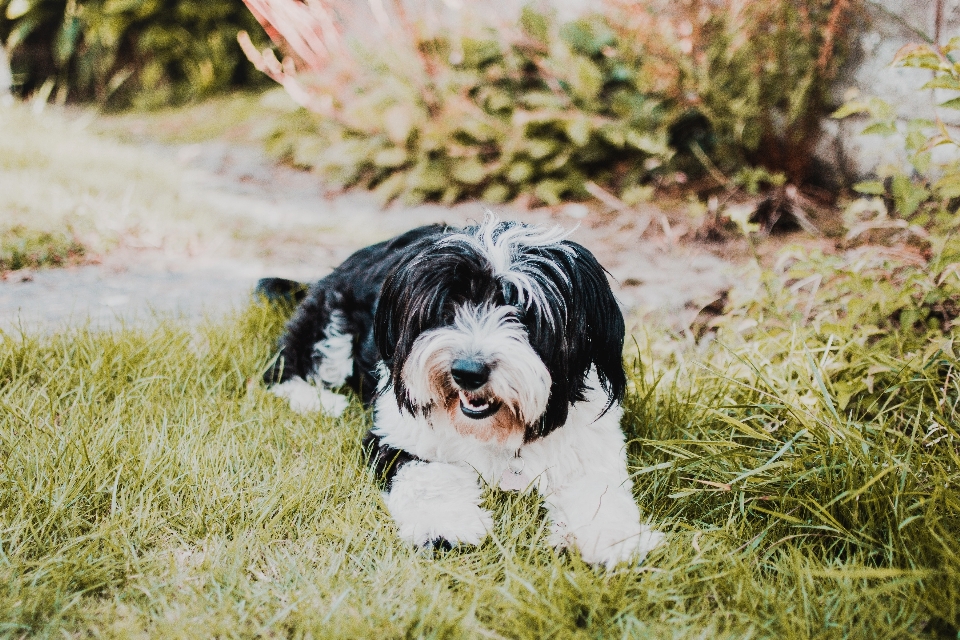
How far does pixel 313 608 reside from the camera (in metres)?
1.88

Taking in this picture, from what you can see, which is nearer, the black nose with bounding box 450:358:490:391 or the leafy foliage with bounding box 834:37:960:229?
the black nose with bounding box 450:358:490:391

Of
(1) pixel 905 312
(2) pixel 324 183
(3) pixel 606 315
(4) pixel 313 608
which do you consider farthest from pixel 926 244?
(2) pixel 324 183

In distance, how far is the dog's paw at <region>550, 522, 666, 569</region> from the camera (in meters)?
2.09

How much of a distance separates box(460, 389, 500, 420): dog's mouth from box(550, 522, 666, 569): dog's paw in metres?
0.44

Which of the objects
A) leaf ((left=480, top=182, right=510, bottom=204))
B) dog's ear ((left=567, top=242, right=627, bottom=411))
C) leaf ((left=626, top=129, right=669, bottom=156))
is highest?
leaf ((left=626, top=129, right=669, bottom=156))

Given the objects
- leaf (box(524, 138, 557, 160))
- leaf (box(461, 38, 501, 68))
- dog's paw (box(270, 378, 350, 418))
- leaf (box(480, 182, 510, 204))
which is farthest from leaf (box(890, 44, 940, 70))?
leaf (box(461, 38, 501, 68))

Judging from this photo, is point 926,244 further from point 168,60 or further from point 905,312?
point 168,60

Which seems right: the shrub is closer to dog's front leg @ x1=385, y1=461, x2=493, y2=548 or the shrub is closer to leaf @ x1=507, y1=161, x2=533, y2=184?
leaf @ x1=507, y1=161, x2=533, y2=184

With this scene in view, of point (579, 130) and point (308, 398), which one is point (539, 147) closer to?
point (579, 130)

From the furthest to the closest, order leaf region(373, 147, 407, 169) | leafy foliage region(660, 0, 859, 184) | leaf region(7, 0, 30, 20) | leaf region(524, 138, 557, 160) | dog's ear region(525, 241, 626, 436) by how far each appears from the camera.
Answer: leaf region(7, 0, 30, 20)
leaf region(373, 147, 407, 169)
leaf region(524, 138, 557, 160)
leafy foliage region(660, 0, 859, 184)
dog's ear region(525, 241, 626, 436)

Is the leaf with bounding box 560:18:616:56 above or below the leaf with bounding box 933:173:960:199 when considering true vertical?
above

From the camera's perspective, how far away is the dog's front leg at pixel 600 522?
6.92 feet

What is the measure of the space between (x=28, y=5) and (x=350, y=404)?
939 centimetres

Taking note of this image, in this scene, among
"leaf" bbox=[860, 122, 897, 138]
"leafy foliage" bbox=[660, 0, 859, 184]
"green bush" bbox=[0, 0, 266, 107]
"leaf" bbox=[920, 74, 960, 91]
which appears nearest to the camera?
"leaf" bbox=[920, 74, 960, 91]
